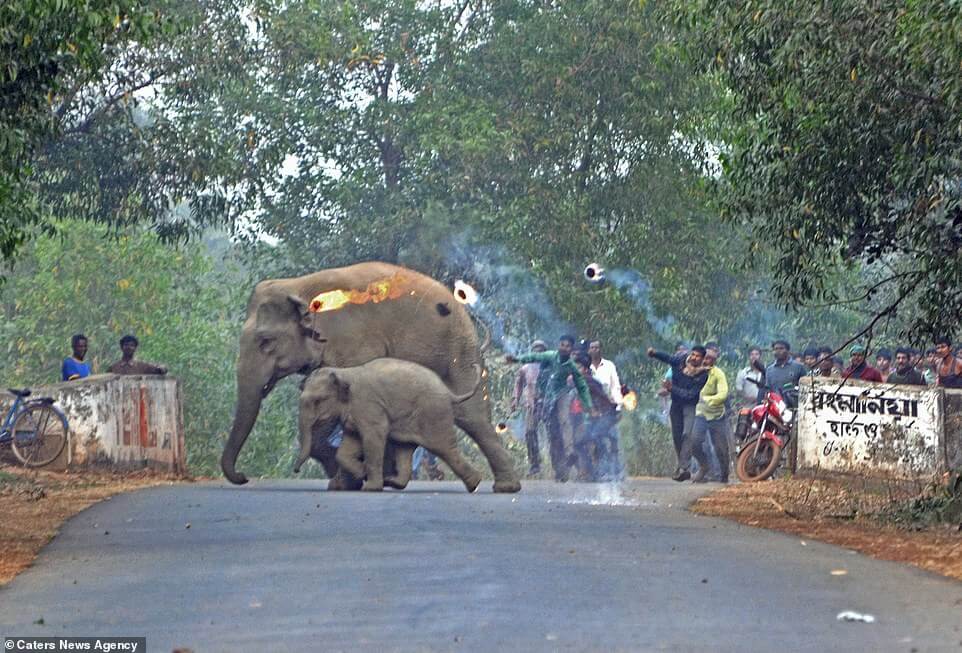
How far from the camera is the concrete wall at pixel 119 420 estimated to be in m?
23.1

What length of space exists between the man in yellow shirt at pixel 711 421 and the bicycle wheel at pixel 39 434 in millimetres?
7011

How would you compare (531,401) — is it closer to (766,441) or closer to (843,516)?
(766,441)

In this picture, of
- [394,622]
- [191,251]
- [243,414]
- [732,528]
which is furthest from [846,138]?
[191,251]

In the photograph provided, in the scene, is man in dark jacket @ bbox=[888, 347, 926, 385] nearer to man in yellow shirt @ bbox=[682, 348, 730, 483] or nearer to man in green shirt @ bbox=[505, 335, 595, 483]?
man in yellow shirt @ bbox=[682, 348, 730, 483]

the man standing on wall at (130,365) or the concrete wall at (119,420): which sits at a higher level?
the man standing on wall at (130,365)

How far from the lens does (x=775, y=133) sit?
15891 millimetres

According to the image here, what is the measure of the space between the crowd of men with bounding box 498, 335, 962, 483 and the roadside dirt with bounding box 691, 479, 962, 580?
2002 mm

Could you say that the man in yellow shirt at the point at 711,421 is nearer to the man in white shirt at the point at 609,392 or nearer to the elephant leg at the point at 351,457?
the man in white shirt at the point at 609,392

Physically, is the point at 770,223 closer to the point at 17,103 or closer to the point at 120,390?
the point at 17,103

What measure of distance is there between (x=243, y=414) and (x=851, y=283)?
15879 mm

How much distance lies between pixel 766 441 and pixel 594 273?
353 inches

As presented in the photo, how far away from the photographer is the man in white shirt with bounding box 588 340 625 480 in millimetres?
25859

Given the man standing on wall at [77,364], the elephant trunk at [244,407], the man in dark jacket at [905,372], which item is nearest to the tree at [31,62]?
the elephant trunk at [244,407]

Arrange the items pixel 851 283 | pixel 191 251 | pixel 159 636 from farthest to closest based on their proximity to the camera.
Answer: pixel 191 251, pixel 851 283, pixel 159 636
